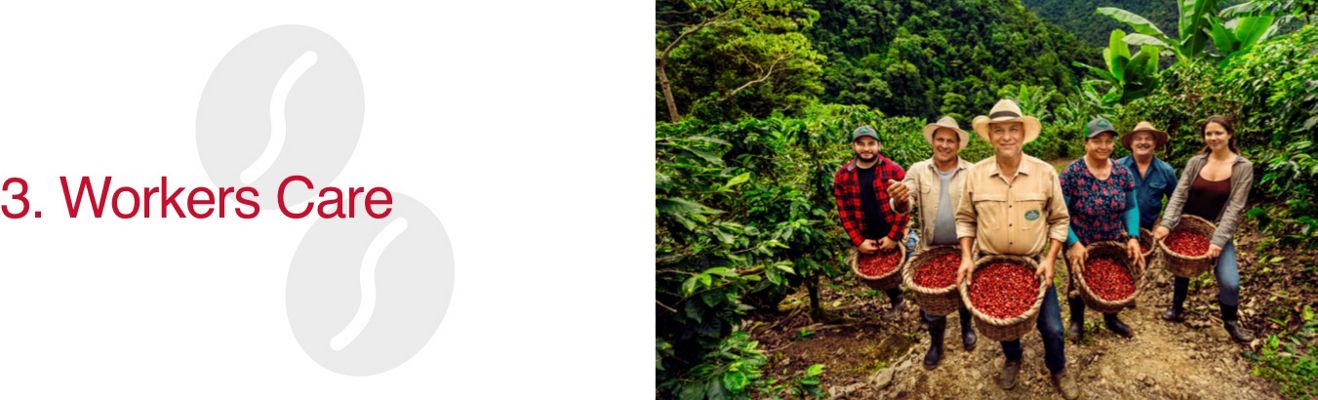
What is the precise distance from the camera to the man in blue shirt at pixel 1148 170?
3447 millimetres

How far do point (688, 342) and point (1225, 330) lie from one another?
11.6 feet

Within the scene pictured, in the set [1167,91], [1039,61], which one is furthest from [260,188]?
[1039,61]

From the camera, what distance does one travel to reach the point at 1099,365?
3307 millimetres

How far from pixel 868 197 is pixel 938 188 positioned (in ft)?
1.31

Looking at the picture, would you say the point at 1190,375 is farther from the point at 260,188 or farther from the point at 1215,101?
the point at 260,188

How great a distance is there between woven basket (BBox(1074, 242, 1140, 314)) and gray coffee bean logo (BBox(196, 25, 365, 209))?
2.91 m

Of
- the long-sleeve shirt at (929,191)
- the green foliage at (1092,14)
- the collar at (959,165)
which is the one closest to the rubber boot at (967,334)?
the long-sleeve shirt at (929,191)

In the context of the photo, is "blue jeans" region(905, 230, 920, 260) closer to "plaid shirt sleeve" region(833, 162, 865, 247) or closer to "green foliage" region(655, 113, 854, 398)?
"plaid shirt sleeve" region(833, 162, 865, 247)

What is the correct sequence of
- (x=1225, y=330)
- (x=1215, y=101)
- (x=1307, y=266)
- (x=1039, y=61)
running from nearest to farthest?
(x=1225, y=330) → (x=1307, y=266) → (x=1215, y=101) → (x=1039, y=61)

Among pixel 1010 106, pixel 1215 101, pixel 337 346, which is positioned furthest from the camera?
pixel 1215 101

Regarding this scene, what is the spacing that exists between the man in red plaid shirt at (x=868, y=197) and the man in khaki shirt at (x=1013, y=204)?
64 cm

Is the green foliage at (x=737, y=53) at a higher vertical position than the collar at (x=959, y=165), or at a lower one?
higher

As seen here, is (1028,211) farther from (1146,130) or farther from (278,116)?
(278,116)

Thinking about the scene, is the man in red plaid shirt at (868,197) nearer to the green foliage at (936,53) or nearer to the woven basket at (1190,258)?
the woven basket at (1190,258)
